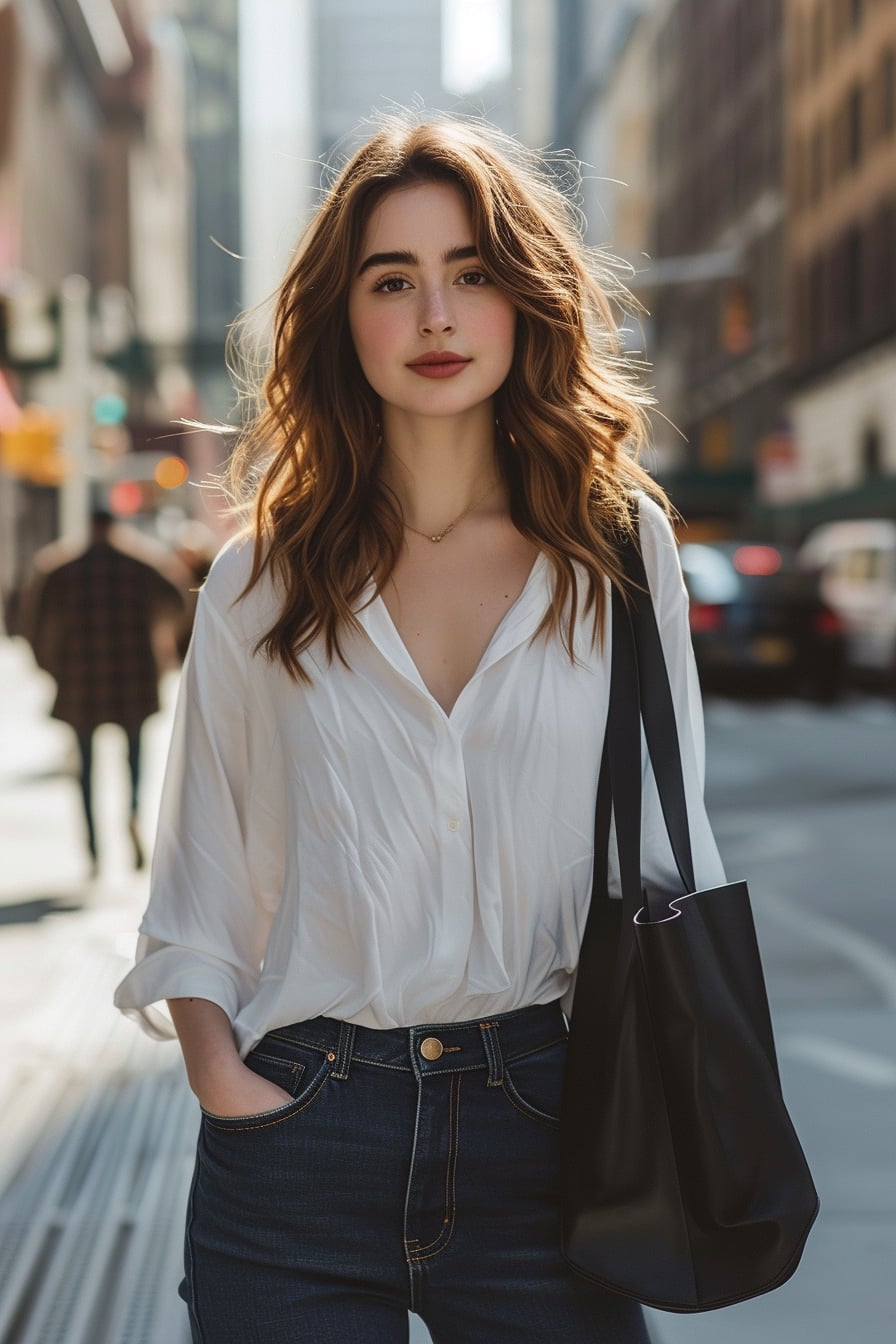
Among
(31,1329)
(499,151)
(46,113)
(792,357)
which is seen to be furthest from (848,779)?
(792,357)

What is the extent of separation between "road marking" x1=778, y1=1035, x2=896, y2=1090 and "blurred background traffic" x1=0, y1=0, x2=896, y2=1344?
0.6 inches

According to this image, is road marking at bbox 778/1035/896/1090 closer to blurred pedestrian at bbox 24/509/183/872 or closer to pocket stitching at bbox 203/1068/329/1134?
pocket stitching at bbox 203/1068/329/1134

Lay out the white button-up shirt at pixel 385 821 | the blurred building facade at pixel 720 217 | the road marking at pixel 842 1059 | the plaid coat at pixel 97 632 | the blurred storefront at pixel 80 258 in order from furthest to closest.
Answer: the blurred building facade at pixel 720 217, the blurred storefront at pixel 80 258, the plaid coat at pixel 97 632, the road marking at pixel 842 1059, the white button-up shirt at pixel 385 821

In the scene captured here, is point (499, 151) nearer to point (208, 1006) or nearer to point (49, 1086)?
point (208, 1006)

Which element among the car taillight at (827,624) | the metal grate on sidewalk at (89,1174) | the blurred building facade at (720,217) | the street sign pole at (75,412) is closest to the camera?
the metal grate on sidewalk at (89,1174)

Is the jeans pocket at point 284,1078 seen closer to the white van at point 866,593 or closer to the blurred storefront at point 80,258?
the blurred storefront at point 80,258

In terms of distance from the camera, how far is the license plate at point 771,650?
62.3 ft

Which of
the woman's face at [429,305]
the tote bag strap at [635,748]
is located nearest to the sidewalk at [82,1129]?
the tote bag strap at [635,748]

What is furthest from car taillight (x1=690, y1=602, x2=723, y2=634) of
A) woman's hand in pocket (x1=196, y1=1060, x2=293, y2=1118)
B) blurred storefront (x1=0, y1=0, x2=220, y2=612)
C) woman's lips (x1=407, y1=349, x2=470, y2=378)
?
woman's hand in pocket (x1=196, y1=1060, x2=293, y2=1118)

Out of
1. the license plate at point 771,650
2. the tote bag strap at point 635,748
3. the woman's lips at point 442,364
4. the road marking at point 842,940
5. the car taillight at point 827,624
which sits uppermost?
the woman's lips at point 442,364

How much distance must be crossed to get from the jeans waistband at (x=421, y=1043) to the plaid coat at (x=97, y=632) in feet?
22.4

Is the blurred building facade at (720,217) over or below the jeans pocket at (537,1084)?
over

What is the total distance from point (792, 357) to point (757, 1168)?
166ft

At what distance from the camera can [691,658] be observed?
2051mm
